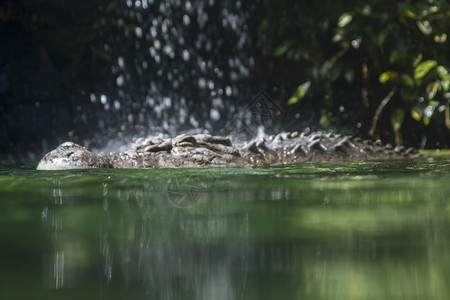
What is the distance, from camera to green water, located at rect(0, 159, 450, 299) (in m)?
0.73

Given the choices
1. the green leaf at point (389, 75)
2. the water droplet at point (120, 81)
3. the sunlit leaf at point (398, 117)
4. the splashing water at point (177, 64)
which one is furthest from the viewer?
the water droplet at point (120, 81)

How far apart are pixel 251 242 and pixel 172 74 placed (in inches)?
171

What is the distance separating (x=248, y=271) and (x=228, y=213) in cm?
55

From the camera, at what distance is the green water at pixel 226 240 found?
0.73 metres

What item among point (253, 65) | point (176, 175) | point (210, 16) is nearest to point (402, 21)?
point (253, 65)

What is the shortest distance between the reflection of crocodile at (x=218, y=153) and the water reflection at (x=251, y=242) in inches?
42.3

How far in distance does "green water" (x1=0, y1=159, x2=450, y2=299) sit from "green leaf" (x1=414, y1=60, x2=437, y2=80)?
2295 millimetres

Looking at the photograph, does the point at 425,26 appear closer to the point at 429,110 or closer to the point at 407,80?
the point at 407,80

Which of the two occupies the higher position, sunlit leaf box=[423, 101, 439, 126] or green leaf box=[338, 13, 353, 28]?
green leaf box=[338, 13, 353, 28]

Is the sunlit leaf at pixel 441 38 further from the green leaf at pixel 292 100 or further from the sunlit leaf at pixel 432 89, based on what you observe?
the green leaf at pixel 292 100

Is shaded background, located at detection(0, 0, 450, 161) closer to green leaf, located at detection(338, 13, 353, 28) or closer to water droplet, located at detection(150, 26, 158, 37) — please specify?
water droplet, located at detection(150, 26, 158, 37)

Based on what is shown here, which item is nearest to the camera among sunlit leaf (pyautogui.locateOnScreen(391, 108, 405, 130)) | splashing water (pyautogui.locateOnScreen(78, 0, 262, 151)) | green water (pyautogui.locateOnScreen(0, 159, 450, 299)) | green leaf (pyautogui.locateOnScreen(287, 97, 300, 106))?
green water (pyautogui.locateOnScreen(0, 159, 450, 299))

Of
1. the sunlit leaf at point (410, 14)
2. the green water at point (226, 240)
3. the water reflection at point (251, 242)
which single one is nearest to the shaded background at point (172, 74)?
the sunlit leaf at point (410, 14)

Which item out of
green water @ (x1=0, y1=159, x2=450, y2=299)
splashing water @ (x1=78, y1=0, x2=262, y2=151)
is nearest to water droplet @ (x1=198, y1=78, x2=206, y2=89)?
splashing water @ (x1=78, y1=0, x2=262, y2=151)
